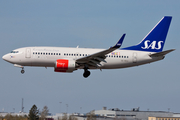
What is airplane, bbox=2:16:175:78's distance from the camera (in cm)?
4350

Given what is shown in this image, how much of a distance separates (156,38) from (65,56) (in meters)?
14.3

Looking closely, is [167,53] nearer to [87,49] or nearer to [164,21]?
[164,21]

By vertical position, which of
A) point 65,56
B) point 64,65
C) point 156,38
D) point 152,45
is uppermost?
point 156,38

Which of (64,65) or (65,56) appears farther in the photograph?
(65,56)

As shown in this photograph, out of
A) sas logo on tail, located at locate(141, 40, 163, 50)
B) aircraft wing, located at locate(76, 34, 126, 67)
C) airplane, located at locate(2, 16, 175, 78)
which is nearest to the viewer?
aircraft wing, located at locate(76, 34, 126, 67)

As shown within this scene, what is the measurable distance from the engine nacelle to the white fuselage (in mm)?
886

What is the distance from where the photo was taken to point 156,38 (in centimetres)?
4903

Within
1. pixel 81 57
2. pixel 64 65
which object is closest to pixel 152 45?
pixel 81 57

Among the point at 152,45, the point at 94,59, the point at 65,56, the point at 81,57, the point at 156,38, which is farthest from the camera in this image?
the point at 156,38

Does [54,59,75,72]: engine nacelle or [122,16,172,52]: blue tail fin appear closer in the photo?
[54,59,75,72]: engine nacelle

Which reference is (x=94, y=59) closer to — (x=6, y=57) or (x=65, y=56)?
(x=65, y=56)

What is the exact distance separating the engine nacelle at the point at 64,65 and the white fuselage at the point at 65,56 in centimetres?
89

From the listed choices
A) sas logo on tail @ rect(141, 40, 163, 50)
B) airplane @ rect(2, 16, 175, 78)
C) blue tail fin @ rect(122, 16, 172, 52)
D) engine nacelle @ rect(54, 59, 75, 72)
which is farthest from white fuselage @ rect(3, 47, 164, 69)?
sas logo on tail @ rect(141, 40, 163, 50)

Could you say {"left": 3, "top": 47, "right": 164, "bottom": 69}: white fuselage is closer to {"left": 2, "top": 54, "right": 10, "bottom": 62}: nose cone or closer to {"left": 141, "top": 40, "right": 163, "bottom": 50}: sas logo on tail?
{"left": 2, "top": 54, "right": 10, "bottom": 62}: nose cone
